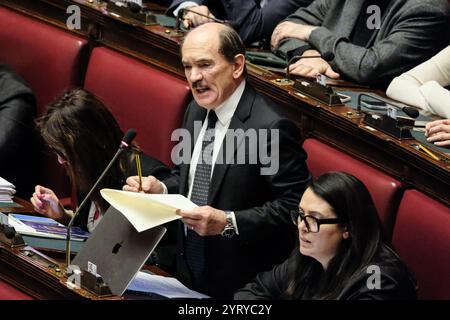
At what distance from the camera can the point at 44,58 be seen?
252 cm

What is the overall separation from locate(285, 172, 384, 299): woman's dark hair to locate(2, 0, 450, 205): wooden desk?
20cm

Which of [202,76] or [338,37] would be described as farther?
[338,37]

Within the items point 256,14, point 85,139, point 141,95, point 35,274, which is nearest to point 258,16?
point 256,14

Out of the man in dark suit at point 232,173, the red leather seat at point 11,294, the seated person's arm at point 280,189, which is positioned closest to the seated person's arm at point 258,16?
the man in dark suit at point 232,173

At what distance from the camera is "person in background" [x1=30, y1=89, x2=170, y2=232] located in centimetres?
201

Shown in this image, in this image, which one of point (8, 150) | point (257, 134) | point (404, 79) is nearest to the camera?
point (257, 134)

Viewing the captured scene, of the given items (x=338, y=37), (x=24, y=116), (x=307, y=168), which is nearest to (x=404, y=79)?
(x=338, y=37)

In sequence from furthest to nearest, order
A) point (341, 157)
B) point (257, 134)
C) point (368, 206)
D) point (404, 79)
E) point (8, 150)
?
point (8, 150) < point (404, 79) < point (341, 157) < point (257, 134) < point (368, 206)

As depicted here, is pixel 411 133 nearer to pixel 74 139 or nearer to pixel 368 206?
pixel 368 206

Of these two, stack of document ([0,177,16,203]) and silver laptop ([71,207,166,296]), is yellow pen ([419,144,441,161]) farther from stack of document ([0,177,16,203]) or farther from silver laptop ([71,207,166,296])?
stack of document ([0,177,16,203])

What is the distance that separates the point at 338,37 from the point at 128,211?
0.71 meters

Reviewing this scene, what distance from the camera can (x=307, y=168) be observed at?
1854 mm

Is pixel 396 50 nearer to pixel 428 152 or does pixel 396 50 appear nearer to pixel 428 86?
pixel 428 86

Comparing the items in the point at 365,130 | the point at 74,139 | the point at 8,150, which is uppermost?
the point at 365,130
